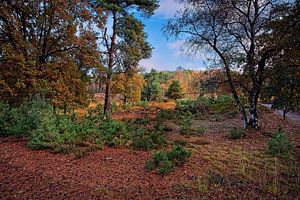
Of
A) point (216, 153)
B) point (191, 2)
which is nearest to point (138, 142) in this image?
point (216, 153)

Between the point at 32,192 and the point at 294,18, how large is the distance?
5.79 m

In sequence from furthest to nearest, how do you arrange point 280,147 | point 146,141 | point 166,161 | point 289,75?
1. point 146,141
2. point 280,147
3. point 289,75
4. point 166,161

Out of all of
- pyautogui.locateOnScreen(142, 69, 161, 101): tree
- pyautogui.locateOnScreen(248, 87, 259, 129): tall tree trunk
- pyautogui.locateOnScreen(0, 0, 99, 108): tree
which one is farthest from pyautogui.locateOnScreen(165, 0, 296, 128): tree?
pyautogui.locateOnScreen(142, 69, 161, 101): tree

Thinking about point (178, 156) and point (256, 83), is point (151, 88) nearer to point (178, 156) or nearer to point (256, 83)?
point (256, 83)

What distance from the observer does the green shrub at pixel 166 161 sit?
3.86 m

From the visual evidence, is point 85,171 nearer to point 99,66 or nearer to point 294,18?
point 294,18

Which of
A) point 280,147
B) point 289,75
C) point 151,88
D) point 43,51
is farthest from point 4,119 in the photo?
point 151,88

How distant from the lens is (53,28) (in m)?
10.1

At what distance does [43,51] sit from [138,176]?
8.80 m

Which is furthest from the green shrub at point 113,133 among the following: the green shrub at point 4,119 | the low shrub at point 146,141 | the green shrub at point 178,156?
the green shrub at point 4,119

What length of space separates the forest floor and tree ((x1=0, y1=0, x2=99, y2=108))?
13.0 ft

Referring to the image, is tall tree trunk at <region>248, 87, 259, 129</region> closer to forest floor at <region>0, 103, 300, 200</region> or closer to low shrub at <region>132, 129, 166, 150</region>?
forest floor at <region>0, 103, 300, 200</region>

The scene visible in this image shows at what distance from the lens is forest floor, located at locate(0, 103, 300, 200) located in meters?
3.19

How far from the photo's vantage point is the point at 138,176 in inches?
150
